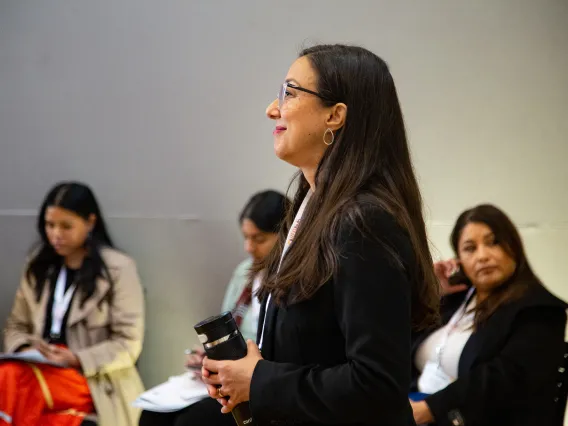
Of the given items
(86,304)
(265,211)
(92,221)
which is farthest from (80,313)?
(265,211)

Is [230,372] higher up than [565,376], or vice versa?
[230,372]

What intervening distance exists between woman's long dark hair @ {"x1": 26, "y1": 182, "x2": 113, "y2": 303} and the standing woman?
222 centimetres

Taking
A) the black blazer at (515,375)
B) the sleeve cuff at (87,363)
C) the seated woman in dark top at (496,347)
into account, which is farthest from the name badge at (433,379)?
the sleeve cuff at (87,363)

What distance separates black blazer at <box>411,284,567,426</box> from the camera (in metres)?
2.81

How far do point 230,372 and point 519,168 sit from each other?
3245mm

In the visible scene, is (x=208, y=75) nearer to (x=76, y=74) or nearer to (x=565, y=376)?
(x=76, y=74)

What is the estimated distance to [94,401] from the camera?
3.34m

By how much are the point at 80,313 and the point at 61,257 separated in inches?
14.3

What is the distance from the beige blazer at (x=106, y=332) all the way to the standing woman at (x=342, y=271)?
2054 mm

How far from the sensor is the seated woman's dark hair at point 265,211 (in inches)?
141

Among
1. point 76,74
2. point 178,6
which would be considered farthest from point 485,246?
point 76,74

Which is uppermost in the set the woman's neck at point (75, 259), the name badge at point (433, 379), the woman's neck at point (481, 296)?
the woman's neck at point (75, 259)

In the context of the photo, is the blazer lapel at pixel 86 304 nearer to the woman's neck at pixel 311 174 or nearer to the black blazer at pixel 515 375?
the black blazer at pixel 515 375

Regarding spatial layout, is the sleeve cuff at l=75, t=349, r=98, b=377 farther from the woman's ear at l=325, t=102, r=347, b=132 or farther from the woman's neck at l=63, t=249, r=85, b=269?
the woman's ear at l=325, t=102, r=347, b=132
